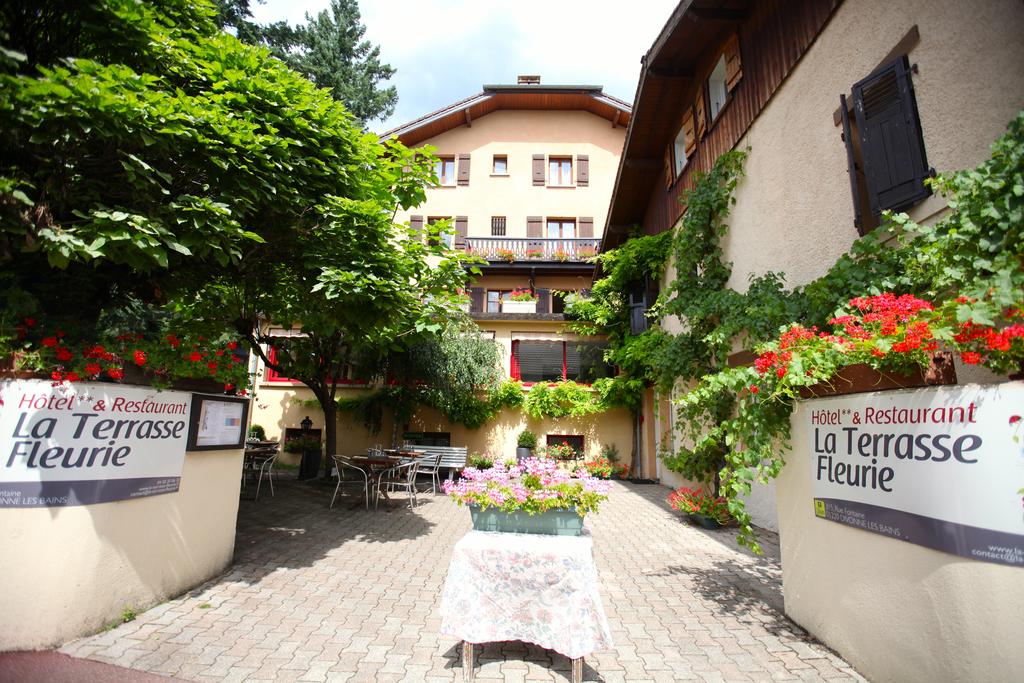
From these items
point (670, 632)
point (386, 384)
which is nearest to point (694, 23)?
point (670, 632)

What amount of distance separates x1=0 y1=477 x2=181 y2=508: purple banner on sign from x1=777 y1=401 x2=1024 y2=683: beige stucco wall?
222 inches

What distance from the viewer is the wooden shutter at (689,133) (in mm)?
9445

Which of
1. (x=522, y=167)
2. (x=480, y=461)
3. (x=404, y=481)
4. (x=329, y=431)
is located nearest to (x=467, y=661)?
(x=404, y=481)

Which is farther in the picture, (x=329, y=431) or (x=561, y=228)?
(x=561, y=228)

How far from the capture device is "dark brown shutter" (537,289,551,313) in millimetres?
16828

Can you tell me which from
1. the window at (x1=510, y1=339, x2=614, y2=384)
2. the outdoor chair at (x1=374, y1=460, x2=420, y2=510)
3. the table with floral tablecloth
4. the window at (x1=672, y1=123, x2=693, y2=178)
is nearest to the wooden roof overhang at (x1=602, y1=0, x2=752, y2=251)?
the window at (x1=672, y1=123, x2=693, y2=178)

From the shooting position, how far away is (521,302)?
17.2m

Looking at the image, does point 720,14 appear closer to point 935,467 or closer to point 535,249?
point 935,467

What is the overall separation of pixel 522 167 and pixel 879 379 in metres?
19.2

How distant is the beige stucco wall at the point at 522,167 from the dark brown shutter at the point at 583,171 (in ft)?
0.63

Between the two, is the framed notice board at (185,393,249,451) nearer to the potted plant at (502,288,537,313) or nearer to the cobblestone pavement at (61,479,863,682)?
the cobblestone pavement at (61,479,863,682)

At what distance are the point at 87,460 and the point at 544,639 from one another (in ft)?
12.4

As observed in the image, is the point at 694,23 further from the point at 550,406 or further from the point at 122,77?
the point at 550,406

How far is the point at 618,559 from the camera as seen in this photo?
231 inches
